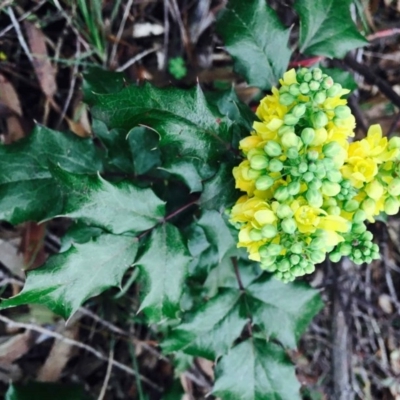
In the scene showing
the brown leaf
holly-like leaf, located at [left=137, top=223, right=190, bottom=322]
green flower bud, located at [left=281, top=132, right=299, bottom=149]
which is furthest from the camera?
the brown leaf

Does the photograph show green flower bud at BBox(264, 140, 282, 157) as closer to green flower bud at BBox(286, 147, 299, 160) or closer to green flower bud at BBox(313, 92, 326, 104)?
green flower bud at BBox(286, 147, 299, 160)

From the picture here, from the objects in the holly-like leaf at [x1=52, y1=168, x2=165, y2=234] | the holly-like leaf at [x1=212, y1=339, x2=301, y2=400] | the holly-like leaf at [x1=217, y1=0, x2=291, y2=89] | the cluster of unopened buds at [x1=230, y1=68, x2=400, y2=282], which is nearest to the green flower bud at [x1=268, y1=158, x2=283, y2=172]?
the cluster of unopened buds at [x1=230, y1=68, x2=400, y2=282]

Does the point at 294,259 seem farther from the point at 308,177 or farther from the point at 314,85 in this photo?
the point at 314,85

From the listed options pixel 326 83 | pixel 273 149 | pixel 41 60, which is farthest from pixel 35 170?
pixel 326 83

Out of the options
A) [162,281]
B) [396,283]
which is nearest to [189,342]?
[162,281]

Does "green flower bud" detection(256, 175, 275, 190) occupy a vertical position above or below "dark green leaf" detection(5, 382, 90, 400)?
above

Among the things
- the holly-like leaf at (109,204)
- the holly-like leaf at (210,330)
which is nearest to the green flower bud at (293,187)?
the holly-like leaf at (109,204)

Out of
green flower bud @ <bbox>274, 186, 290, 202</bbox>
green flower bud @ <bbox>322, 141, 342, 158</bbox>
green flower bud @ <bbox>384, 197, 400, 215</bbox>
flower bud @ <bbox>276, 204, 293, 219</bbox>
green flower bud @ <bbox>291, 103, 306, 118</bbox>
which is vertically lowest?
green flower bud @ <bbox>384, 197, 400, 215</bbox>
